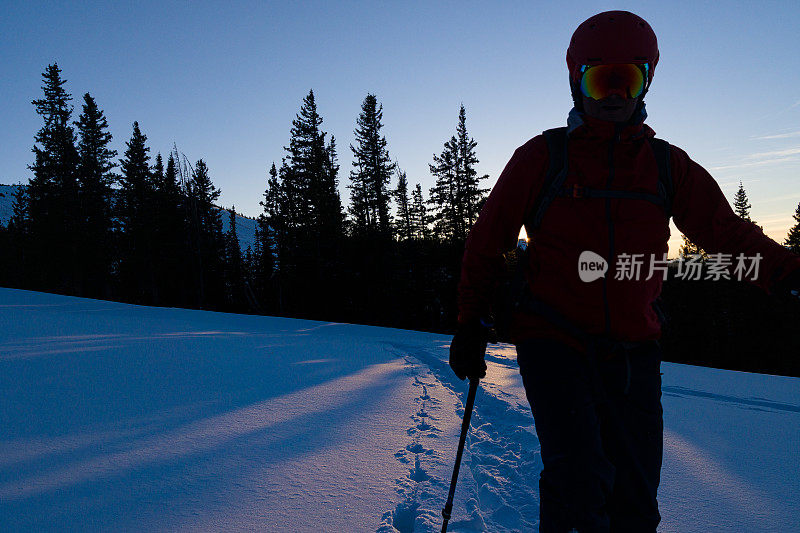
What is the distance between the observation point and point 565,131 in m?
1.89

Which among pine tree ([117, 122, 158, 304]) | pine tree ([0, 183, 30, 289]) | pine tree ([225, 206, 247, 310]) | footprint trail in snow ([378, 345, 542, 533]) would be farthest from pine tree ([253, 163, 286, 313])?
footprint trail in snow ([378, 345, 542, 533])

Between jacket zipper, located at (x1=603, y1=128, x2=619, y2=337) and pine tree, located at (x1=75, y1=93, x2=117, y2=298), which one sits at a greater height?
pine tree, located at (x1=75, y1=93, x2=117, y2=298)

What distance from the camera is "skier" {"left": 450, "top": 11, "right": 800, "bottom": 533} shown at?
168cm

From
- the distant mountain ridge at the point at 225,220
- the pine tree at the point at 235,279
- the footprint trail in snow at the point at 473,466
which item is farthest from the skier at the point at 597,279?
the distant mountain ridge at the point at 225,220

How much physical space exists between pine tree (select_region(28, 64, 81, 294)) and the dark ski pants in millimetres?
38401

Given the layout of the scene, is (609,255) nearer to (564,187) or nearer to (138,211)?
(564,187)

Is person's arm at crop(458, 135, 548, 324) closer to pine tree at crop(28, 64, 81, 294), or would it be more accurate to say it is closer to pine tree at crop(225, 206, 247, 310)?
pine tree at crop(28, 64, 81, 294)

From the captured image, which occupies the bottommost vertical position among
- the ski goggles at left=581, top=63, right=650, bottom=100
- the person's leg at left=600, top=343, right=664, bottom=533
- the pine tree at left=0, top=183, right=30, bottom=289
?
the person's leg at left=600, top=343, right=664, bottom=533

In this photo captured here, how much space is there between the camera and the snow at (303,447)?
2.40 metres

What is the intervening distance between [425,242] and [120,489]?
29768mm

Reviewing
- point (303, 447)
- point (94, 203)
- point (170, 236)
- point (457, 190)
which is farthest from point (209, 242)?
point (303, 447)

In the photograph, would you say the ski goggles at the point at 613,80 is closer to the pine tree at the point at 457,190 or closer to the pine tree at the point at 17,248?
the pine tree at the point at 457,190

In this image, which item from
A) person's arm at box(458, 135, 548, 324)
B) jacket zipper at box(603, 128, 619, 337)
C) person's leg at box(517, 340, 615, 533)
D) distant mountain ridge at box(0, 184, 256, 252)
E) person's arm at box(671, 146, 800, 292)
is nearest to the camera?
person's leg at box(517, 340, 615, 533)

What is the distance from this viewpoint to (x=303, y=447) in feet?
10.8
